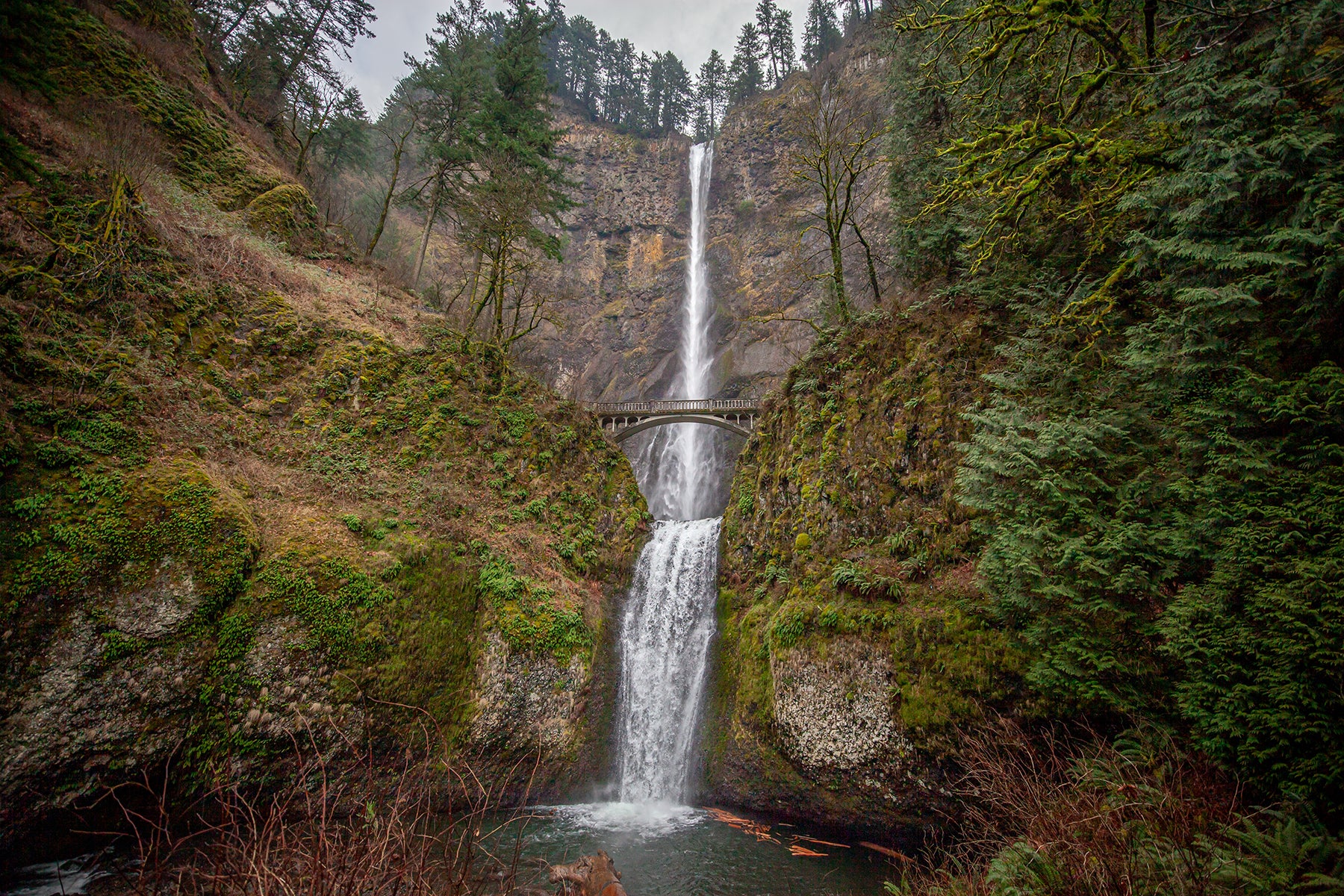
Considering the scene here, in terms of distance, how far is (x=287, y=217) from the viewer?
1528 cm

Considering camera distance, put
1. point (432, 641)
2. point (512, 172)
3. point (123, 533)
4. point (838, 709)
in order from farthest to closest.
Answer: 1. point (512, 172)
2. point (432, 641)
3. point (838, 709)
4. point (123, 533)

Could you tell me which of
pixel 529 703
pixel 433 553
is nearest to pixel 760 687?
pixel 529 703

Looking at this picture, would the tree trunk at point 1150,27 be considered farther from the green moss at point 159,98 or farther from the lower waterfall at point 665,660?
the green moss at point 159,98

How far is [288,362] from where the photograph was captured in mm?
11406

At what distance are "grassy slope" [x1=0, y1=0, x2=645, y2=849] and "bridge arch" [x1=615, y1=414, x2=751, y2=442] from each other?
754 cm

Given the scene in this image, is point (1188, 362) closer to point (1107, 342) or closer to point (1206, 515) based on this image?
point (1206, 515)

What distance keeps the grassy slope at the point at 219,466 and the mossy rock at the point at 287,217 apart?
37 cm

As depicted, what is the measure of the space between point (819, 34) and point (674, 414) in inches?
1441

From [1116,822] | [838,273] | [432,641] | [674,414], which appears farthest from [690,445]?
[1116,822]

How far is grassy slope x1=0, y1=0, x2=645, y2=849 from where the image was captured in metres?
6.95

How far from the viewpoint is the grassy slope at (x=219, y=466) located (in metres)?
6.95

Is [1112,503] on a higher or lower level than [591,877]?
higher

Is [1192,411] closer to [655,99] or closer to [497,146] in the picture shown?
[497,146]

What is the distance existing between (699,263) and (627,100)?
22.1m
